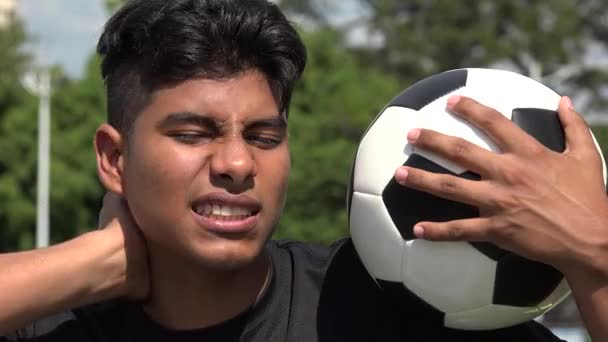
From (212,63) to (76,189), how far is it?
28926 millimetres

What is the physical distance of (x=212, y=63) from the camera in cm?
293

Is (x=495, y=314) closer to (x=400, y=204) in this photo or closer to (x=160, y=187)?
(x=400, y=204)

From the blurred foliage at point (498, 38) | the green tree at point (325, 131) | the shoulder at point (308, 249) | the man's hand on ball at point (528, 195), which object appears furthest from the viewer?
the blurred foliage at point (498, 38)

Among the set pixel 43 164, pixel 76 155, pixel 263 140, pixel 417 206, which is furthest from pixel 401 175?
pixel 76 155

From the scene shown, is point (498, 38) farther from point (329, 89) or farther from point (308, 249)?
point (308, 249)

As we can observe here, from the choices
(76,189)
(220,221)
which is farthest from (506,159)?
(76,189)

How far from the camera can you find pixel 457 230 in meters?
2.64

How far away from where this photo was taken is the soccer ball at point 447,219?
272cm

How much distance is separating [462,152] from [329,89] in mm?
29498

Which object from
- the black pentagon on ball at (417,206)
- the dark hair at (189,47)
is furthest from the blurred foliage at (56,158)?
the black pentagon on ball at (417,206)

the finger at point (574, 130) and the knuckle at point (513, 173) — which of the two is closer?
the knuckle at point (513, 173)

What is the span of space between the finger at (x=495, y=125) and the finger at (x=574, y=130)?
12 centimetres

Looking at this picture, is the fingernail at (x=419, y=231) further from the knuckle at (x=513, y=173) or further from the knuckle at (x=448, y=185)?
the knuckle at (x=513, y=173)

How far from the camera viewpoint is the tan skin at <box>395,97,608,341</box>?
2.56m
